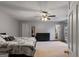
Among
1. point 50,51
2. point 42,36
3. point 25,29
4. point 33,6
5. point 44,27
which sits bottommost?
point 50,51

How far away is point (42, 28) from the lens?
13.0 m

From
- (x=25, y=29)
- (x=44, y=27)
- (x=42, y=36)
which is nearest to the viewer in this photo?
(x=42, y=36)

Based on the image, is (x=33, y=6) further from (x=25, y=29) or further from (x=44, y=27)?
(x=44, y=27)

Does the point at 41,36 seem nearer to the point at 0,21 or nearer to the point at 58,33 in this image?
the point at 58,33

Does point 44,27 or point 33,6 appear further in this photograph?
point 44,27

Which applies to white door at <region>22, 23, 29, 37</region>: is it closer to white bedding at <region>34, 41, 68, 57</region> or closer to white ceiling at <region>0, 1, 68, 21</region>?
white bedding at <region>34, 41, 68, 57</region>

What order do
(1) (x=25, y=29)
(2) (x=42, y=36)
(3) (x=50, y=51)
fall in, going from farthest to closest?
(1) (x=25, y=29) → (2) (x=42, y=36) → (3) (x=50, y=51)

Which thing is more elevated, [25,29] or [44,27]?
[44,27]

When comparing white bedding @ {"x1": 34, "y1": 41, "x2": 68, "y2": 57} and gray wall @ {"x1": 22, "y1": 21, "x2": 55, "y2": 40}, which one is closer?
white bedding @ {"x1": 34, "y1": 41, "x2": 68, "y2": 57}

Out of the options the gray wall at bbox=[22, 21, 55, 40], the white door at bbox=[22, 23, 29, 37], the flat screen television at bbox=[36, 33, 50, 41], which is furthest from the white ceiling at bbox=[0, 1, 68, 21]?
the gray wall at bbox=[22, 21, 55, 40]

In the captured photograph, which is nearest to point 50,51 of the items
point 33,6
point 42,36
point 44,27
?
point 33,6

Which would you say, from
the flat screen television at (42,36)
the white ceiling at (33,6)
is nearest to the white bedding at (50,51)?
the white ceiling at (33,6)

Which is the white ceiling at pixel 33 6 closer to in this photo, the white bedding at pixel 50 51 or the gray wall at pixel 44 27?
the white bedding at pixel 50 51

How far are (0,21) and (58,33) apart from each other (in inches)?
299
